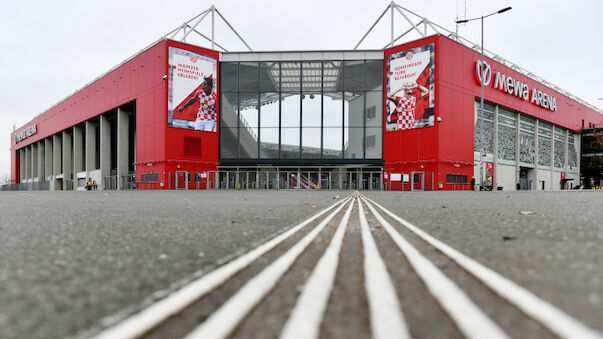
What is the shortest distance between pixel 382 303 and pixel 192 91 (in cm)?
2820

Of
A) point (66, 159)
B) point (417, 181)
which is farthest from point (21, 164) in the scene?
point (417, 181)

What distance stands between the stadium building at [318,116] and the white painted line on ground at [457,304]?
24895 millimetres

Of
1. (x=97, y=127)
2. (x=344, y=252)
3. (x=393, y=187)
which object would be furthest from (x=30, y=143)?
(x=344, y=252)

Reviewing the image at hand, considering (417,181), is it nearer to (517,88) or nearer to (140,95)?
(517,88)

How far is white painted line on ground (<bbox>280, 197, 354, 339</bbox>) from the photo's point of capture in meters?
0.78

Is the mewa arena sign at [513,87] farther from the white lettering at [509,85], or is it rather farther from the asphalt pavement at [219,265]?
the asphalt pavement at [219,265]

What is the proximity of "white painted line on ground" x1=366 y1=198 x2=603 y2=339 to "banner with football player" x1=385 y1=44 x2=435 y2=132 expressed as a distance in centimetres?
2575

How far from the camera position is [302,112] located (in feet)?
93.5

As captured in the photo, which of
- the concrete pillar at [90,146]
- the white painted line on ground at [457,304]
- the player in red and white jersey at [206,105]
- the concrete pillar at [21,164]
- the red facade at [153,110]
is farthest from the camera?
the concrete pillar at [21,164]

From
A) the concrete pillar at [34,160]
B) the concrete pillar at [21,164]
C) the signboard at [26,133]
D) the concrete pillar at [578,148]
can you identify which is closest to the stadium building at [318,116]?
the concrete pillar at [578,148]

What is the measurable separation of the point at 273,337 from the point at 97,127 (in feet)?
147

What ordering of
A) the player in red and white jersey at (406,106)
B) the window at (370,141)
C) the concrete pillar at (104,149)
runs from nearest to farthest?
the player in red and white jersey at (406,106) → the window at (370,141) → the concrete pillar at (104,149)

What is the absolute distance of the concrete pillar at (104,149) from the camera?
34.0 meters

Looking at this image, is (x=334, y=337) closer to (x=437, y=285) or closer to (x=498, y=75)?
(x=437, y=285)
